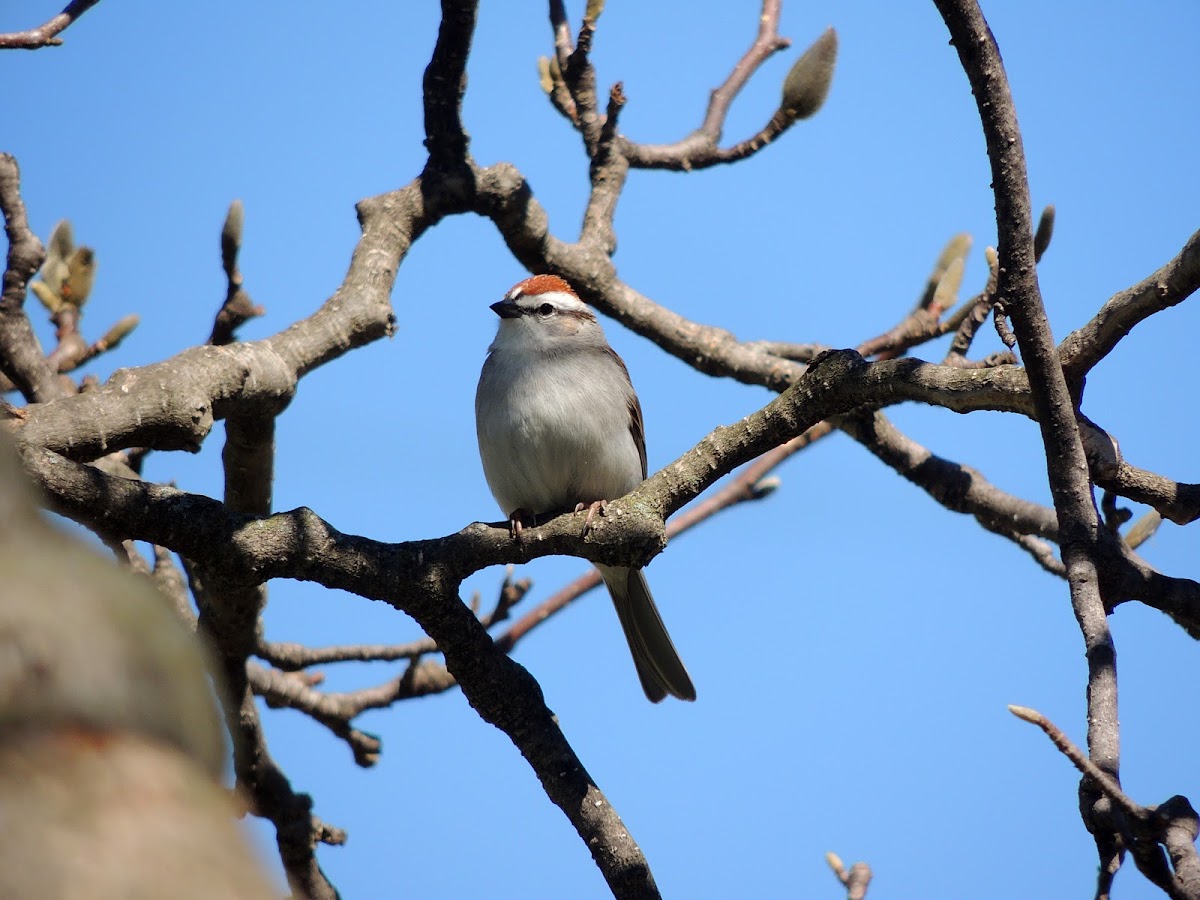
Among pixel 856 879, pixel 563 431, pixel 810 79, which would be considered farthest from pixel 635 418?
pixel 856 879

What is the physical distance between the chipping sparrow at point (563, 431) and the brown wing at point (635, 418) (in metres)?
0.01

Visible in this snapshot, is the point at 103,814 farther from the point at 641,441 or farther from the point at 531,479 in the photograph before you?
the point at 641,441

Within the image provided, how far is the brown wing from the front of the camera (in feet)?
22.0

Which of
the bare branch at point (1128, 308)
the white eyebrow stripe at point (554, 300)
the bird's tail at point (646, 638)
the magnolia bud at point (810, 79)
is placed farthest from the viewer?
the white eyebrow stripe at point (554, 300)

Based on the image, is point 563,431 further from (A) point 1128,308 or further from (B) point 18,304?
(A) point 1128,308

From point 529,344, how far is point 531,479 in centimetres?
98

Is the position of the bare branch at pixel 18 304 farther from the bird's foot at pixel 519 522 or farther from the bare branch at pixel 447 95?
the bird's foot at pixel 519 522

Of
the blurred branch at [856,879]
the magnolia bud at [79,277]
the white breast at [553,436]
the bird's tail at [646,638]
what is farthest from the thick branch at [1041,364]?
the magnolia bud at [79,277]

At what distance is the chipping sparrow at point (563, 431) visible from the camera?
6.02 meters

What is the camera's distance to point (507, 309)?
6.78 m

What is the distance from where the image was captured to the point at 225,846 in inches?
42.1

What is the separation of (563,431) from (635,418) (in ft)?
2.86

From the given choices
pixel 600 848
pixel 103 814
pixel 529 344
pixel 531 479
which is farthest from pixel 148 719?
pixel 529 344

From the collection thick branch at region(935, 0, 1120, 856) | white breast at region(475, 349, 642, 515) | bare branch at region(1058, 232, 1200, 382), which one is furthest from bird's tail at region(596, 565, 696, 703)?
bare branch at region(1058, 232, 1200, 382)
